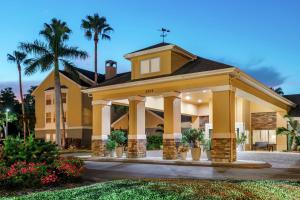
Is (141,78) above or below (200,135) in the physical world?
above

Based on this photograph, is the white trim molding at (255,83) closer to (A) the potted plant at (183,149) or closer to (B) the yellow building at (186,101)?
(B) the yellow building at (186,101)

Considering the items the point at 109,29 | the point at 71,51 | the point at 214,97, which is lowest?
the point at 214,97

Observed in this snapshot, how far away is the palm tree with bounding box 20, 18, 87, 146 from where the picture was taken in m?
31.2

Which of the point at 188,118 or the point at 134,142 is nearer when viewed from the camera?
the point at 134,142

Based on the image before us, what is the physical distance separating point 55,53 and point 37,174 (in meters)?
22.7

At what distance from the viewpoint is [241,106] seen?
96.6 feet

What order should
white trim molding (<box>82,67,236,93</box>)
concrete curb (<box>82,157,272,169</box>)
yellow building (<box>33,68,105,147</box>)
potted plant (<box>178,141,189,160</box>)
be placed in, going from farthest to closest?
yellow building (<box>33,68,105,147</box>), potted plant (<box>178,141,189,160</box>), white trim molding (<box>82,67,236,93</box>), concrete curb (<box>82,157,272,169</box>)

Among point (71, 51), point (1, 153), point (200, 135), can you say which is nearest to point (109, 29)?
point (71, 51)

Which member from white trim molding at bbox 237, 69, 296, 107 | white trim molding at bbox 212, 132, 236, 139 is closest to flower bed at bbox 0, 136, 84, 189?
white trim molding at bbox 212, 132, 236, 139

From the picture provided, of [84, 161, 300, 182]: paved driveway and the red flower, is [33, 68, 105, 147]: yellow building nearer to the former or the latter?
[84, 161, 300, 182]: paved driveway

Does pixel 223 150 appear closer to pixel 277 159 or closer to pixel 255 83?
pixel 277 159

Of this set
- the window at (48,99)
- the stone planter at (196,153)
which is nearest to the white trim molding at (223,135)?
the stone planter at (196,153)

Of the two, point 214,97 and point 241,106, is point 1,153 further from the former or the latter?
point 241,106

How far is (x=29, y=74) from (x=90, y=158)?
1111cm
